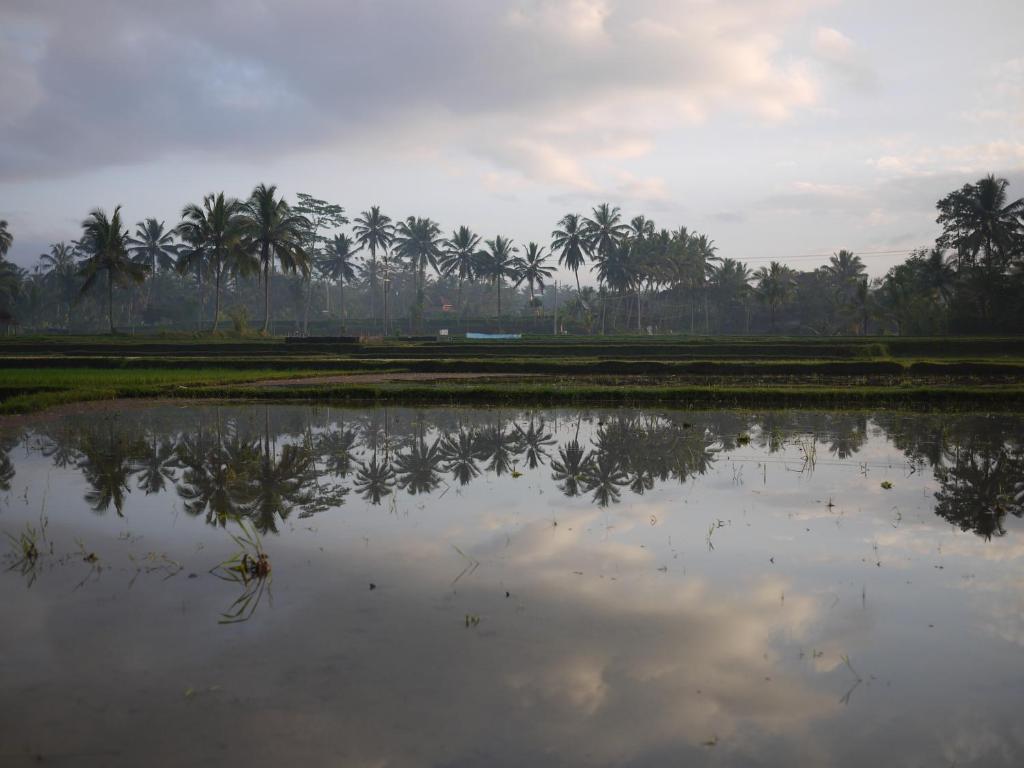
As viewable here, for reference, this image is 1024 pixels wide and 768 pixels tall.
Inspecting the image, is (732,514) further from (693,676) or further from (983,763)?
(983,763)

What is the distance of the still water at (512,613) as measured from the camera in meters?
3.11

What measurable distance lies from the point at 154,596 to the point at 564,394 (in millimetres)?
11337

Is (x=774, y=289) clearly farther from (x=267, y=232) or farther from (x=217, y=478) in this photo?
(x=217, y=478)

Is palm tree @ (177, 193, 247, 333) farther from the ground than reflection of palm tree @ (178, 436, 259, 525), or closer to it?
farther from the ground

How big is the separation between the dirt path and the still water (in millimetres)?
10171

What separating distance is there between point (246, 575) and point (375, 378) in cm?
Result: 1588

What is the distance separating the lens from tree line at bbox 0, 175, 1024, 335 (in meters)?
40.7

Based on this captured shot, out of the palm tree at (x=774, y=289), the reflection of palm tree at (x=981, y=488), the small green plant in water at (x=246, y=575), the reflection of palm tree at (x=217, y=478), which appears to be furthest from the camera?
the palm tree at (x=774, y=289)

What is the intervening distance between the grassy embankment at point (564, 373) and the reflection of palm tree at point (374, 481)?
6.76 meters

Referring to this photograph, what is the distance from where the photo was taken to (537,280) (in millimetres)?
62719

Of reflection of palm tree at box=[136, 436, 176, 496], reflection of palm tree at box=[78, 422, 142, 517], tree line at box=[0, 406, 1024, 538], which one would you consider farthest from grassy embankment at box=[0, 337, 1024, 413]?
reflection of palm tree at box=[136, 436, 176, 496]

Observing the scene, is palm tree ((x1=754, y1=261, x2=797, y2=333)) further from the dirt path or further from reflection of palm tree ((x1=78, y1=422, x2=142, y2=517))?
reflection of palm tree ((x1=78, y1=422, x2=142, y2=517))

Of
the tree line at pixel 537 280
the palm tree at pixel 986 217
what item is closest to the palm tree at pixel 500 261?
the tree line at pixel 537 280

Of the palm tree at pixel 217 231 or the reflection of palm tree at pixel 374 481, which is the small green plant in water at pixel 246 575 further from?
the palm tree at pixel 217 231
